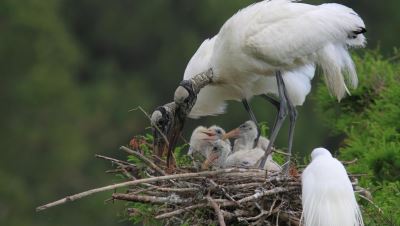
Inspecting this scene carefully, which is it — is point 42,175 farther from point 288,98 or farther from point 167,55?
point 288,98

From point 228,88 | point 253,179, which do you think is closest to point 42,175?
point 228,88

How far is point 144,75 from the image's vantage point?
1674 inches

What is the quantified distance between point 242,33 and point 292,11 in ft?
1.44

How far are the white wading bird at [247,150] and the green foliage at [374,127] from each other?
0.80m

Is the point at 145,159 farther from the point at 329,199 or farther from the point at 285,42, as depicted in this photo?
the point at 285,42

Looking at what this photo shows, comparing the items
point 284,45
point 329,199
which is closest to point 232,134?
point 284,45

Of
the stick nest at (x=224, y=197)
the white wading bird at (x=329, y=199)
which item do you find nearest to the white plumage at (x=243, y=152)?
the stick nest at (x=224, y=197)

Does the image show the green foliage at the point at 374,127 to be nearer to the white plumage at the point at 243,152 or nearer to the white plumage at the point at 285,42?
the white plumage at the point at 243,152

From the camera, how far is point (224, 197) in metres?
11.8

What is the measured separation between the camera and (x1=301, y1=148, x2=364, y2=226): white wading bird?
1120 cm

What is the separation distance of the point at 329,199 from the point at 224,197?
851 mm

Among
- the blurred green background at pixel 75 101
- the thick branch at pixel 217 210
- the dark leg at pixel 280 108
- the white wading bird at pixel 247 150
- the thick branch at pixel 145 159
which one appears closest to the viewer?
the thick branch at pixel 217 210

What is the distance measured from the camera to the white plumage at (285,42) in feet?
43.5

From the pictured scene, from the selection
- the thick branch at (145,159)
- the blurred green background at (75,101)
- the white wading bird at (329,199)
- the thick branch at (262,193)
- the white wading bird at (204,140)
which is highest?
the blurred green background at (75,101)
